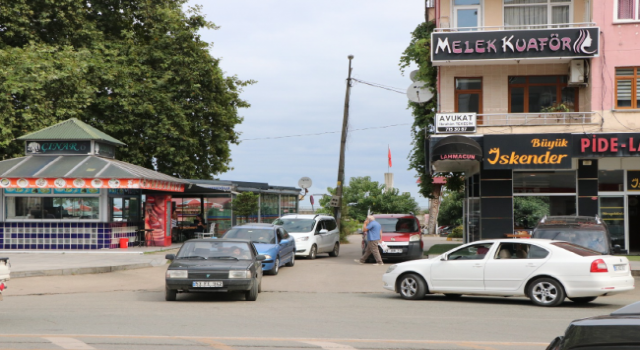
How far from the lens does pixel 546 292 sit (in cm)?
1320

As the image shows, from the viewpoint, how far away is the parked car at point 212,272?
1373cm

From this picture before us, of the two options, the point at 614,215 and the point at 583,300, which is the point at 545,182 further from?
the point at 583,300

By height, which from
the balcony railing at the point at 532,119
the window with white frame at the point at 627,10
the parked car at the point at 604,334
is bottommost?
the parked car at the point at 604,334

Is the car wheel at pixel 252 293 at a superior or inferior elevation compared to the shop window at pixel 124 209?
inferior

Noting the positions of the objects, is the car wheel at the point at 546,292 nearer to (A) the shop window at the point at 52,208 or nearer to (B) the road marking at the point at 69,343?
(B) the road marking at the point at 69,343

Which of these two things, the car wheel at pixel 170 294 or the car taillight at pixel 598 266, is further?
the car wheel at pixel 170 294

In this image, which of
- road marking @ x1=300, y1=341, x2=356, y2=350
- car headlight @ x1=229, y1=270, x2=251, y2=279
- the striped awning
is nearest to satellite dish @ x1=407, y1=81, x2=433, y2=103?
the striped awning

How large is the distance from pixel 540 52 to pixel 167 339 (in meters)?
18.8

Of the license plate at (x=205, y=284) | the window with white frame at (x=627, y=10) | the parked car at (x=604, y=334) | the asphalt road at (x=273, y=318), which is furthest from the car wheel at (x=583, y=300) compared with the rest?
the window with white frame at (x=627, y=10)

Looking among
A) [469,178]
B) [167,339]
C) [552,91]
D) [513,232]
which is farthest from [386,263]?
[167,339]

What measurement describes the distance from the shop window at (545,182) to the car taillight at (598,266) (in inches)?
500

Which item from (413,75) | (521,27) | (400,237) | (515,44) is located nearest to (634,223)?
(515,44)

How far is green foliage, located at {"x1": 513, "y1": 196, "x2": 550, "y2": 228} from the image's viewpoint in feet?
83.0

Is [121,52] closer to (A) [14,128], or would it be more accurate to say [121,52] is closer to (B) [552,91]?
(A) [14,128]
